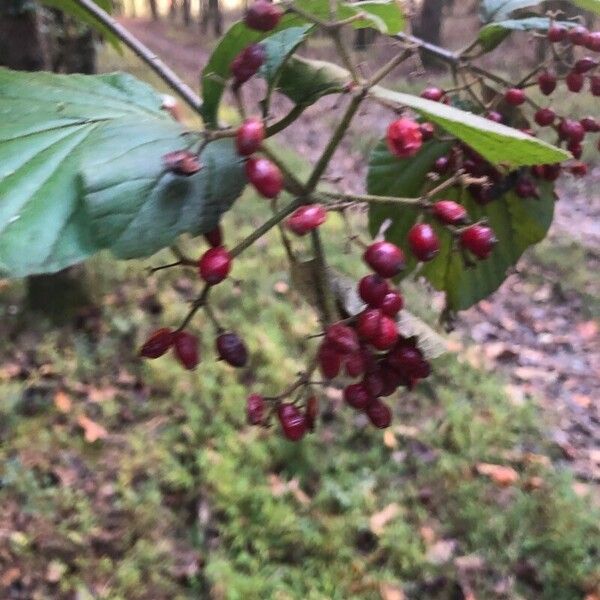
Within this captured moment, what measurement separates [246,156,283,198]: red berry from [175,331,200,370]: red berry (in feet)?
0.64

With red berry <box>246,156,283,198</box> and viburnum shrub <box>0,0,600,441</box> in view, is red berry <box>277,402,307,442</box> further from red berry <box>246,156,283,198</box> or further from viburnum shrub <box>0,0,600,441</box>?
red berry <box>246,156,283,198</box>

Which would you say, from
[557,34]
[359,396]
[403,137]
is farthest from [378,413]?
[557,34]

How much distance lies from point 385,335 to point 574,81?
0.64 m

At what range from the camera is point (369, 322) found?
1.83 feet

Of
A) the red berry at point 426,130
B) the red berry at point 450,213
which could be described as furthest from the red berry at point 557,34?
the red berry at point 450,213

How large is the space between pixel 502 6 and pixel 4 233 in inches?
32.0

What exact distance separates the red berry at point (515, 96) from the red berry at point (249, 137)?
51 centimetres

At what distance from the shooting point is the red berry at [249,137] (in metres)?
0.51

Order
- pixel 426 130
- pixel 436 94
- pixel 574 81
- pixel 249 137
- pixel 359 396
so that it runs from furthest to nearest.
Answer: pixel 574 81 → pixel 436 94 → pixel 426 130 → pixel 359 396 → pixel 249 137

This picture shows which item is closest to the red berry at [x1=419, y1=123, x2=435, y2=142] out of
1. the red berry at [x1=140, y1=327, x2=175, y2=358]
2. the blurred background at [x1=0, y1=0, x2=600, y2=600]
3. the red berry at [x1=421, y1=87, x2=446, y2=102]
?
the red berry at [x1=421, y1=87, x2=446, y2=102]

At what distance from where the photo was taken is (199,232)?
0.52 m

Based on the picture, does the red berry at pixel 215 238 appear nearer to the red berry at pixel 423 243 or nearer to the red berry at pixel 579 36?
the red berry at pixel 423 243

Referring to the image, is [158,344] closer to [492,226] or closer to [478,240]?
[478,240]

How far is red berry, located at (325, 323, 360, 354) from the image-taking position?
562 mm
